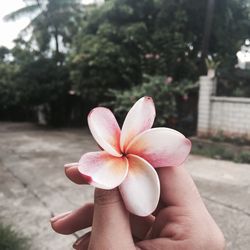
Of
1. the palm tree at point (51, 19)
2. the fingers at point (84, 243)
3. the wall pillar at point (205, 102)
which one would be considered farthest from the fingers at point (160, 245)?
the palm tree at point (51, 19)

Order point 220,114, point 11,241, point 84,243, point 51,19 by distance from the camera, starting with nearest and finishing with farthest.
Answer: point 84,243
point 11,241
point 220,114
point 51,19

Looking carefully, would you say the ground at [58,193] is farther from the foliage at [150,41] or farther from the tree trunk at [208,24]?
the tree trunk at [208,24]

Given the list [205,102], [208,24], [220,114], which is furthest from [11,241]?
[208,24]

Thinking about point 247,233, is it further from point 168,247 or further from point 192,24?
point 192,24

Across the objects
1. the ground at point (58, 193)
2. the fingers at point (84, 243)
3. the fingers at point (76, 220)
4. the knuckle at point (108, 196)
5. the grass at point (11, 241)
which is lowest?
the ground at point (58, 193)

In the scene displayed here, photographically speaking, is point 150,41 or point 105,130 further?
point 150,41

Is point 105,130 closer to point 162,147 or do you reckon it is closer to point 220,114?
point 162,147

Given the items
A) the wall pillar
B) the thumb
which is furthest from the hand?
the wall pillar
